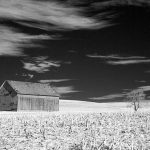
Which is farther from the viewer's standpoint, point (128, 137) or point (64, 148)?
point (128, 137)

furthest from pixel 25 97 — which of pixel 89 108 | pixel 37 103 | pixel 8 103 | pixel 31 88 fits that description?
pixel 89 108

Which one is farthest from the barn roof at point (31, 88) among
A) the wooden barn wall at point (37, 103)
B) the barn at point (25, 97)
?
the wooden barn wall at point (37, 103)

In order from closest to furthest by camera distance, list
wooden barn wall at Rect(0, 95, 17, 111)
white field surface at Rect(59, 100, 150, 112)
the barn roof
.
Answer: wooden barn wall at Rect(0, 95, 17, 111) → the barn roof → white field surface at Rect(59, 100, 150, 112)

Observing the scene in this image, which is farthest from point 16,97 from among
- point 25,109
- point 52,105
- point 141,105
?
point 141,105

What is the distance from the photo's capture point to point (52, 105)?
72188 millimetres

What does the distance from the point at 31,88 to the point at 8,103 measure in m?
5.86

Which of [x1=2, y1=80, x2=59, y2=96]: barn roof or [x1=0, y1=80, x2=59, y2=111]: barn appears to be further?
[x1=2, y1=80, x2=59, y2=96]: barn roof

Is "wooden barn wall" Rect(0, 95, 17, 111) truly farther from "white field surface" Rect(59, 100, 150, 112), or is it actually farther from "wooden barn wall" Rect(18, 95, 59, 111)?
"white field surface" Rect(59, 100, 150, 112)

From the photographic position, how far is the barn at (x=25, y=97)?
65956 mm

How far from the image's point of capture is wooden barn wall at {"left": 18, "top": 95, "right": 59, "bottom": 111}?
65.9 metres

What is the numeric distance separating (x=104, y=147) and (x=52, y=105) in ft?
209

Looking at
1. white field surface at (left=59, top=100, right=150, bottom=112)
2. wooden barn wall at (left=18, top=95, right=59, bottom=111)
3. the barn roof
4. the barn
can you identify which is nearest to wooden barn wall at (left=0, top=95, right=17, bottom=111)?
the barn

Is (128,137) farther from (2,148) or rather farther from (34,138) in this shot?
(2,148)

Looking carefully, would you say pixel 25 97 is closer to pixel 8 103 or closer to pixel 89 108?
pixel 8 103
